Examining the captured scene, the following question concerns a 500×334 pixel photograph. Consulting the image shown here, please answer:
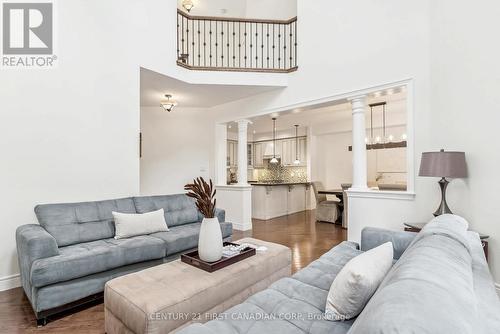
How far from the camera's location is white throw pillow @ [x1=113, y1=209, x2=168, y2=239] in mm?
2928

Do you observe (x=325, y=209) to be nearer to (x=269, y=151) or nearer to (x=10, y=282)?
(x=269, y=151)

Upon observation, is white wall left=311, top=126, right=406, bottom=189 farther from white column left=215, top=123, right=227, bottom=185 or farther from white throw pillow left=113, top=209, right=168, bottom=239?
white throw pillow left=113, top=209, right=168, bottom=239

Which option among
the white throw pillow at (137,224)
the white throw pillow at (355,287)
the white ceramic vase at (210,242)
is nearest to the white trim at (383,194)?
the white throw pillow at (355,287)

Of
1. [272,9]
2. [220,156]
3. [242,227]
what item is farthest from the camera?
[272,9]

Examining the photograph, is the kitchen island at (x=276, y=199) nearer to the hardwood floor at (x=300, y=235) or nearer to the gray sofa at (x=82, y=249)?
the hardwood floor at (x=300, y=235)

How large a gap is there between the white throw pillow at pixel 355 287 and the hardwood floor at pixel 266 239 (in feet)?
5.99

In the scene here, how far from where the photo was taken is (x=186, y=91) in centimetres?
504

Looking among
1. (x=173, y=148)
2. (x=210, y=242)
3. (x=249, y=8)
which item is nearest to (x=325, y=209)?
(x=173, y=148)

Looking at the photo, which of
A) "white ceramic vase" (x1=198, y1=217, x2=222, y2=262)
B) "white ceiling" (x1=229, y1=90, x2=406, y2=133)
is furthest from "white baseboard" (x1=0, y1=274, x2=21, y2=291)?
"white ceiling" (x1=229, y1=90, x2=406, y2=133)

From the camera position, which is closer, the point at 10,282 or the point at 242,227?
the point at 10,282

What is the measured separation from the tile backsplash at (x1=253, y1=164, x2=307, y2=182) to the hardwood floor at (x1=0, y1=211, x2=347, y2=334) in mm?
1429

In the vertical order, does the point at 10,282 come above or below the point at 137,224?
below

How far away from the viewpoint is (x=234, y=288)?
6.48 feet

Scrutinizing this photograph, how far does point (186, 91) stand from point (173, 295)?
13.6 feet
